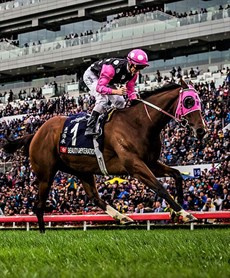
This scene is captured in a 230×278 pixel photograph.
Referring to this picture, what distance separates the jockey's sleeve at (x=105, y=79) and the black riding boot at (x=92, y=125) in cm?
42

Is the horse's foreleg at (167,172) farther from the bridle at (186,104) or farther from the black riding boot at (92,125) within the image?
the black riding boot at (92,125)

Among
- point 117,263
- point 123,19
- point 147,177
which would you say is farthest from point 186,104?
point 123,19

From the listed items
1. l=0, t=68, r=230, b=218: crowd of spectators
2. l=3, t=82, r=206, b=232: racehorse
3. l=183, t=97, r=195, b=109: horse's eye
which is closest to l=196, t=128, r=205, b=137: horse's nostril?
l=3, t=82, r=206, b=232: racehorse

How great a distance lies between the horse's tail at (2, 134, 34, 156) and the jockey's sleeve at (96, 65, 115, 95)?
2.24 metres

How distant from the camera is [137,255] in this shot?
462 centimetres

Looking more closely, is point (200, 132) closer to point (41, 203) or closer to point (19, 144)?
point (41, 203)

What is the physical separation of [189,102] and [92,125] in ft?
5.28

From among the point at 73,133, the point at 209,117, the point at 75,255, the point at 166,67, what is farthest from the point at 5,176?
the point at 75,255

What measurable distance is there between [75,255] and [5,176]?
23.4 m

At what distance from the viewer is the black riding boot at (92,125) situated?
9.01m

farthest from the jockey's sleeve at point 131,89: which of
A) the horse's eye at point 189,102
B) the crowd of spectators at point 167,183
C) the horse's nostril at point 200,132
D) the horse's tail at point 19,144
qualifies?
the crowd of spectators at point 167,183

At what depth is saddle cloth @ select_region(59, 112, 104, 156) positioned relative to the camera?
30.0ft

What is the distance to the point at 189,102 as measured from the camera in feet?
27.4

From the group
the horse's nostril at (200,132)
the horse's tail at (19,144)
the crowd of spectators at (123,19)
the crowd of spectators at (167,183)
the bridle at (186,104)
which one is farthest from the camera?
the crowd of spectators at (123,19)
